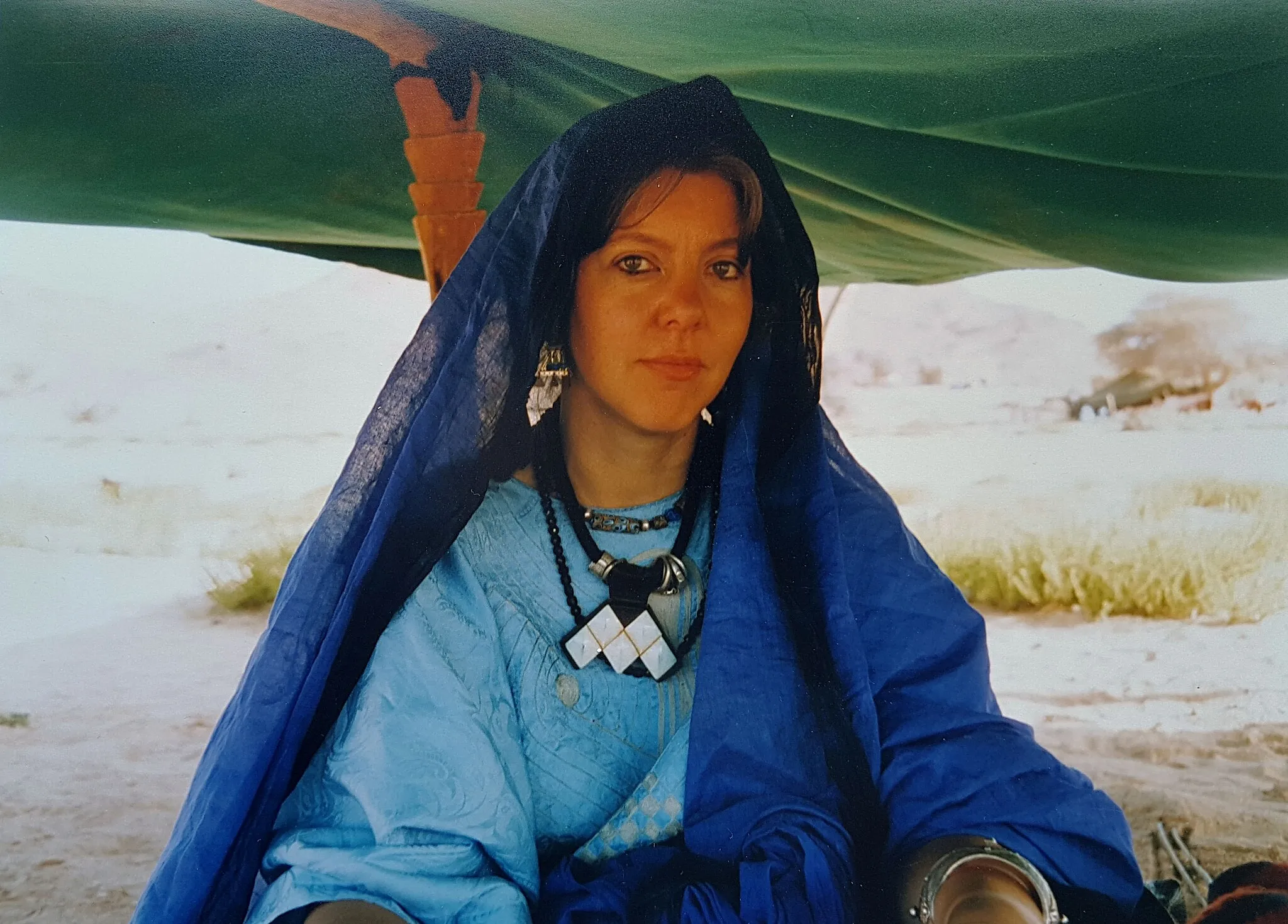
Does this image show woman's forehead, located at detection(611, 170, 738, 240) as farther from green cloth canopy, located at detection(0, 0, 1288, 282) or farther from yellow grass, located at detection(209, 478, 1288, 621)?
yellow grass, located at detection(209, 478, 1288, 621)

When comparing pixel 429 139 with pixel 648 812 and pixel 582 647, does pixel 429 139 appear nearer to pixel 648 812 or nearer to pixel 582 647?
pixel 582 647

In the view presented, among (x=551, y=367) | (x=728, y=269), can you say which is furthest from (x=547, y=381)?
(x=728, y=269)

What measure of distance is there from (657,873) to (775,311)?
88 cm

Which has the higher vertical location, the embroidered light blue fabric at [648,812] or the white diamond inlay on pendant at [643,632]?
the white diamond inlay on pendant at [643,632]

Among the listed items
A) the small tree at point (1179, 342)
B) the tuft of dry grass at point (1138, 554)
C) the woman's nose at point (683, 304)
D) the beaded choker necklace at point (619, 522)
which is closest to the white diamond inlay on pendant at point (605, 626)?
the beaded choker necklace at point (619, 522)

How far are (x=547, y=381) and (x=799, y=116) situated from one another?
2.18 feet

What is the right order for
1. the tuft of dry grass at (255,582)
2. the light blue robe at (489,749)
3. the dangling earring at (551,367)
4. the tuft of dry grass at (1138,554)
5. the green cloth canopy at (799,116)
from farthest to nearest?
the tuft of dry grass at (1138,554), the tuft of dry grass at (255,582), the green cloth canopy at (799,116), the dangling earring at (551,367), the light blue robe at (489,749)

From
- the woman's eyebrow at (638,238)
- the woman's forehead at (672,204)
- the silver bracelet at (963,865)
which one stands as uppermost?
the woman's forehead at (672,204)

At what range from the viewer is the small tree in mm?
1948

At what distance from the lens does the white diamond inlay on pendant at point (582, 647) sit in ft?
5.31

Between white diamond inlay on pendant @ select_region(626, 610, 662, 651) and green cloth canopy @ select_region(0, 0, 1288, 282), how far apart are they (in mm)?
750

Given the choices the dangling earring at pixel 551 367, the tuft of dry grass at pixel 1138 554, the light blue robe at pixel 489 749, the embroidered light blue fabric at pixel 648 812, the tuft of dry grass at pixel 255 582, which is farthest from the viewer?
the tuft of dry grass at pixel 1138 554

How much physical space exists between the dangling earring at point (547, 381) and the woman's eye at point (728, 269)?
27 cm

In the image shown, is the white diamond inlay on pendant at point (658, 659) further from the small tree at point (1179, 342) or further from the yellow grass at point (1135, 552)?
the small tree at point (1179, 342)
